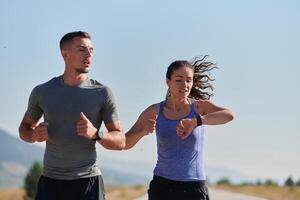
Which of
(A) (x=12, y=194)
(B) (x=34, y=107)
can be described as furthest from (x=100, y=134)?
(A) (x=12, y=194)

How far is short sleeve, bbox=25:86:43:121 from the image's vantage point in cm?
873

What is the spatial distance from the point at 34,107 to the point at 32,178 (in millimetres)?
42357

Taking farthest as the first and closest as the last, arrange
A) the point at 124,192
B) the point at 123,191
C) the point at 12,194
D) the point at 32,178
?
the point at 12,194
the point at 32,178
the point at 123,191
the point at 124,192

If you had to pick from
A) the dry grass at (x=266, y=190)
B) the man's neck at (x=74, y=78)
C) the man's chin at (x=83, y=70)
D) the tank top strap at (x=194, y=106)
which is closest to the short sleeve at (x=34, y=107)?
the man's neck at (x=74, y=78)

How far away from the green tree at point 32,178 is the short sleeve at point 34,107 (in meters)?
40.0

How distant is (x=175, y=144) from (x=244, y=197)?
23.4 ft

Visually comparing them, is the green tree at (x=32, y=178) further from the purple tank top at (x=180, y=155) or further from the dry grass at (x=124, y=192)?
the purple tank top at (x=180, y=155)

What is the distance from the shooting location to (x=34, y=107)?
28.7 feet

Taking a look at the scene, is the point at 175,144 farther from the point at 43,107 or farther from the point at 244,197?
the point at 244,197

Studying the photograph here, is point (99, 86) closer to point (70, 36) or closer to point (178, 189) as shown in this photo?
point (70, 36)

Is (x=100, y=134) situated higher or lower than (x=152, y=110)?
lower

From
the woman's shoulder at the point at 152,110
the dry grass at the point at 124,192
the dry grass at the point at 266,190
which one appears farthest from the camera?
the dry grass at the point at 124,192

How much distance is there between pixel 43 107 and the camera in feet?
28.5

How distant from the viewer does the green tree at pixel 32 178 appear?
49.0 m
